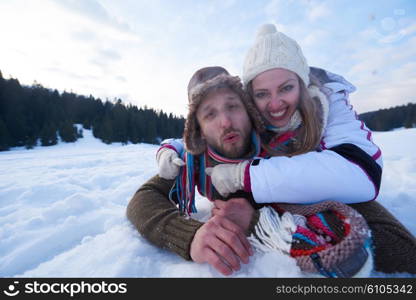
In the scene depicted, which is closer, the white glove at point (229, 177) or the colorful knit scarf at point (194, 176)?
the white glove at point (229, 177)

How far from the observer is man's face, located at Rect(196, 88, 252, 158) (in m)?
1.79

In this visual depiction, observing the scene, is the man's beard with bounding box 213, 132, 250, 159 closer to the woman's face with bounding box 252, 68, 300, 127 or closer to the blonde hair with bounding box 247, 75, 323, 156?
the blonde hair with bounding box 247, 75, 323, 156

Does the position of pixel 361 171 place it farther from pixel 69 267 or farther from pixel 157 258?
pixel 69 267

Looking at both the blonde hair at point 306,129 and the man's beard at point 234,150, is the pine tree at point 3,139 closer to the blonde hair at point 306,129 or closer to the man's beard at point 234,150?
the man's beard at point 234,150

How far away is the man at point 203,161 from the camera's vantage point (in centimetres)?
124

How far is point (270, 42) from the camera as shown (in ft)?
6.46

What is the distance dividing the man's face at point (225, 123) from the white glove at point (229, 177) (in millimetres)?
286

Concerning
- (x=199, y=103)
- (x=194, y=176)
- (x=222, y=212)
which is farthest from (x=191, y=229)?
(x=199, y=103)

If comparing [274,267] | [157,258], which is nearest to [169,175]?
[157,258]

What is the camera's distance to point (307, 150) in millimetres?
1590

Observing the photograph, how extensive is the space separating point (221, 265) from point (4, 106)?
32.4 m

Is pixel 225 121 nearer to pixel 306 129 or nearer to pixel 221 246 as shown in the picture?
pixel 306 129

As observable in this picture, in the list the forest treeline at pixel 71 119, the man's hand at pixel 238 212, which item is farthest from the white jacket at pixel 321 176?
the forest treeline at pixel 71 119

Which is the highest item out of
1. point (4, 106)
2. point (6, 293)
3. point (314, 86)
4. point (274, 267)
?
point (4, 106)
